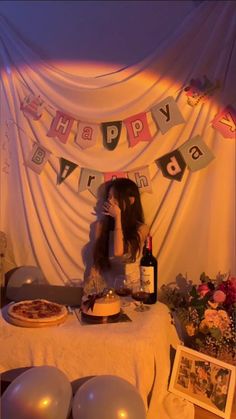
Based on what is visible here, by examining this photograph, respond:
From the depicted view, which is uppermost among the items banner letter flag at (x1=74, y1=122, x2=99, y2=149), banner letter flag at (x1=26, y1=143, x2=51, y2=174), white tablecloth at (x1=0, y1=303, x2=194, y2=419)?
banner letter flag at (x1=74, y1=122, x2=99, y2=149)

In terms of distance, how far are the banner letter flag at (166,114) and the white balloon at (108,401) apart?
49.6 inches

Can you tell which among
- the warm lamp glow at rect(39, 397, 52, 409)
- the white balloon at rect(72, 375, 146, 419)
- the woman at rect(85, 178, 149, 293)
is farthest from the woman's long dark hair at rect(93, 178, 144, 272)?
the warm lamp glow at rect(39, 397, 52, 409)

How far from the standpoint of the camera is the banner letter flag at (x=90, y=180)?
205 cm

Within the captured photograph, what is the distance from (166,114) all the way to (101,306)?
3.47 feet

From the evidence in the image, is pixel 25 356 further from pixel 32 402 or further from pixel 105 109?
pixel 105 109

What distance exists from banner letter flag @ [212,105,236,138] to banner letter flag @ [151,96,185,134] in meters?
0.18

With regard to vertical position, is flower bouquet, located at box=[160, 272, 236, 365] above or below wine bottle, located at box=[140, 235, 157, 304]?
below

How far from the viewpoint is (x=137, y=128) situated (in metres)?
1.96

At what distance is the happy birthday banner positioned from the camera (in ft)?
6.08

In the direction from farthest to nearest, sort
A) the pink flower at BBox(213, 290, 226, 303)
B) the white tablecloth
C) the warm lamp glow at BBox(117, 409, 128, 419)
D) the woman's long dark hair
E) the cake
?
the woman's long dark hair → the pink flower at BBox(213, 290, 226, 303) → the cake → the white tablecloth → the warm lamp glow at BBox(117, 409, 128, 419)

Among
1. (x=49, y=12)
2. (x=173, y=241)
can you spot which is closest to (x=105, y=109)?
(x=49, y=12)

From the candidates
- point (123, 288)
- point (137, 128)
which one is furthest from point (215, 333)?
point (137, 128)

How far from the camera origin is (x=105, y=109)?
199 centimetres

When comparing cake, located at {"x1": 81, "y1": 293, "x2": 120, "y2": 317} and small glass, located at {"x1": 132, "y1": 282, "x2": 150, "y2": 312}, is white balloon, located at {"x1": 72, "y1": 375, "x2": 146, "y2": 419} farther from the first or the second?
small glass, located at {"x1": 132, "y1": 282, "x2": 150, "y2": 312}
